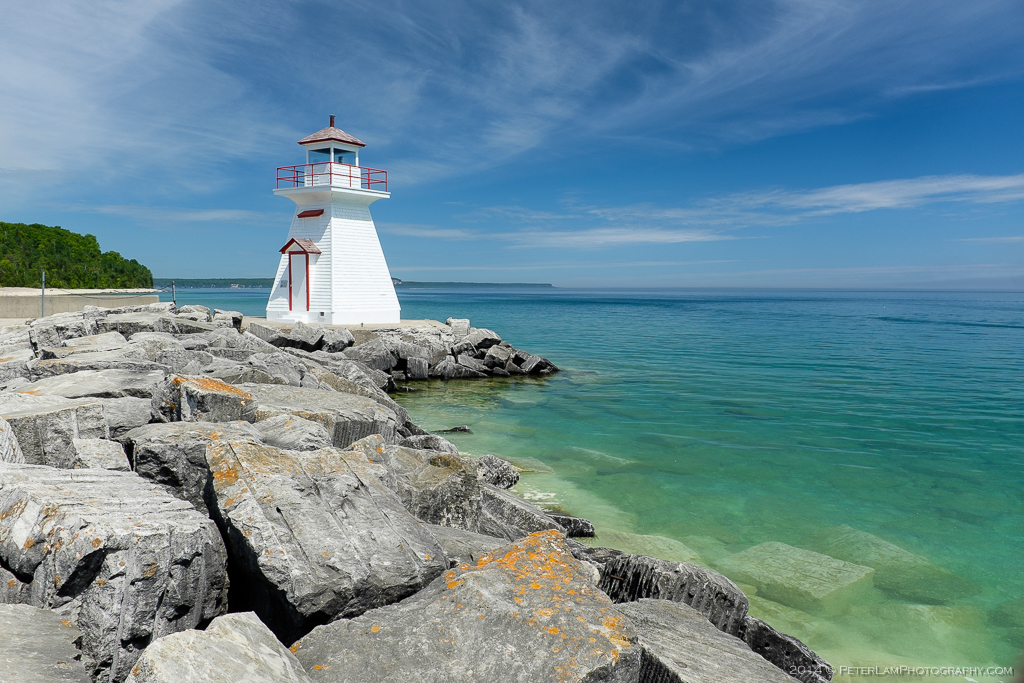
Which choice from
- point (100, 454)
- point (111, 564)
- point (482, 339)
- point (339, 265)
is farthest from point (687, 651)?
point (339, 265)

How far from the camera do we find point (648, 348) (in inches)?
1208

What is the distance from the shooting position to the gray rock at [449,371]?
785 inches

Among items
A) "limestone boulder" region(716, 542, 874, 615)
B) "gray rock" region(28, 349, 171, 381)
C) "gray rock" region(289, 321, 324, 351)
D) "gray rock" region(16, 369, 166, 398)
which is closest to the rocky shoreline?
"gray rock" region(16, 369, 166, 398)

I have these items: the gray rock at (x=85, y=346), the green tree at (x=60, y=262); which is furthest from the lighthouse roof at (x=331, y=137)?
the green tree at (x=60, y=262)

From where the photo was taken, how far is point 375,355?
18.7 meters

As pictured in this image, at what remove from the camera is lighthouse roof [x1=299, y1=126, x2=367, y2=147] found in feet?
78.8

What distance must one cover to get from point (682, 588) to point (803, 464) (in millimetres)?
7410

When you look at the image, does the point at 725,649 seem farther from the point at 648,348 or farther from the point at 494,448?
→ the point at 648,348

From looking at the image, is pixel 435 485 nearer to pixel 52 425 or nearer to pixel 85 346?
pixel 52 425

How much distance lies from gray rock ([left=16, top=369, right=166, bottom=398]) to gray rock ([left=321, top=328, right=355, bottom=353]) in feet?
38.3

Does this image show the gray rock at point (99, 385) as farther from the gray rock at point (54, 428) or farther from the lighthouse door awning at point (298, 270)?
the lighthouse door awning at point (298, 270)

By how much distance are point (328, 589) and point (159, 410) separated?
356 centimetres

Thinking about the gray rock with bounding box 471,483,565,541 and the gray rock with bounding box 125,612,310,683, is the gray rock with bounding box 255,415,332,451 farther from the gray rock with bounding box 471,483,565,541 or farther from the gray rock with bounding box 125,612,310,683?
the gray rock with bounding box 125,612,310,683

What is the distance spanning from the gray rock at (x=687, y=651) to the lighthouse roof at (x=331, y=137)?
920 inches
